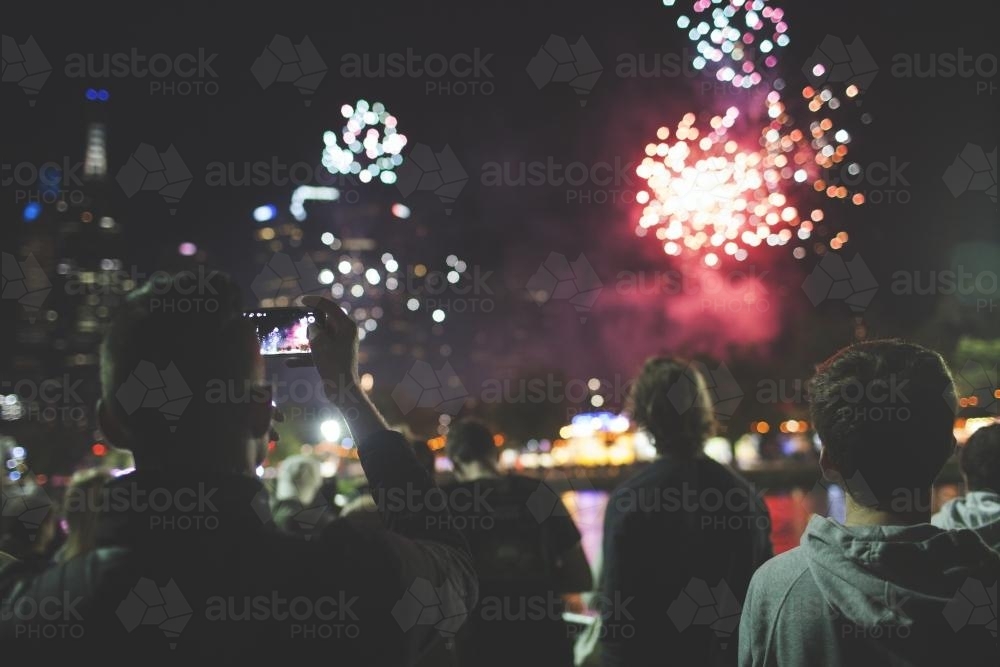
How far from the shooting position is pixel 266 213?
110 meters

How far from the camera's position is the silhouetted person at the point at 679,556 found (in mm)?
3227

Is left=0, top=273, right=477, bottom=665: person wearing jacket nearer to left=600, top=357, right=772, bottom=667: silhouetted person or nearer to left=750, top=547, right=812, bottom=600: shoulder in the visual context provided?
left=750, top=547, right=812, bottom=600: shoulder

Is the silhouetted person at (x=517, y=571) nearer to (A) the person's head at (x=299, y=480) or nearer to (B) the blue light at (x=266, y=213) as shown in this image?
(A) the person's head at (x=299, y=480)

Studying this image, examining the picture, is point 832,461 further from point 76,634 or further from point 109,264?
point 109,264

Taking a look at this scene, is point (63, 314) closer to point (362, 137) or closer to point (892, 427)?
point (362, 137)

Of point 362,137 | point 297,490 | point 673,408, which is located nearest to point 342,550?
point 673,408

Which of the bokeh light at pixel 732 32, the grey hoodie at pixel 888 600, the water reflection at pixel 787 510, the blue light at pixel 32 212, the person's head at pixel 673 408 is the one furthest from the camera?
the blue light at pixel 32 212

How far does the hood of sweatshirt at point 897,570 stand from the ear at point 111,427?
174cm

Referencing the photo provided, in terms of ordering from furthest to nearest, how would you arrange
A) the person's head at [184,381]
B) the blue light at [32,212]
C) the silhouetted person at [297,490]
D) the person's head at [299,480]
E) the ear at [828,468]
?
the blue light at [32,212] < the person's head at [299,480] < the silhouetted person at [297,490] < the ear at [828,468] < the person's head at [184,381]

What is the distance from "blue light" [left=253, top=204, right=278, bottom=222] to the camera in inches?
4283

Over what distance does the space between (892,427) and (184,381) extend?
1800 millimetres

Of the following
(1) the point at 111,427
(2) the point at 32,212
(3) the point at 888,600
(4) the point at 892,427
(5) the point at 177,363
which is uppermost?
(2) the point at 32,212

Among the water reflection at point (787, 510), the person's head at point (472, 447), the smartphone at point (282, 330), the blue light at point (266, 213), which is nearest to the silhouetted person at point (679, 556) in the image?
the person's head at point (472, 447)

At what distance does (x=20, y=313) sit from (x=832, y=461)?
5604 cm
